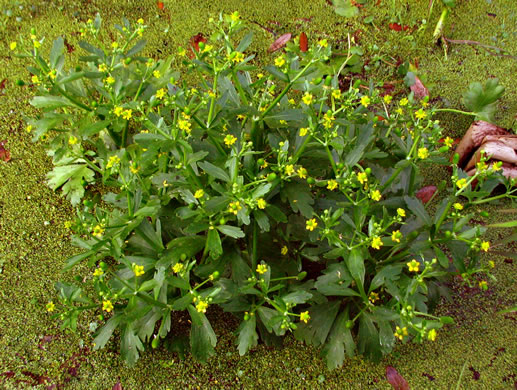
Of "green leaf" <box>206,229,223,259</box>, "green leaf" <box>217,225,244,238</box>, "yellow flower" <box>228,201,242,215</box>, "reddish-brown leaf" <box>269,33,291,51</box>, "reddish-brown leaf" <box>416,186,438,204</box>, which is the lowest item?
"reddish-brown leaf" <box>416,186,438,204</box>

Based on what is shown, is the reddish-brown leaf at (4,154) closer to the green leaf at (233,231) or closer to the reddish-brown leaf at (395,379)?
the green leaf at (233,231)

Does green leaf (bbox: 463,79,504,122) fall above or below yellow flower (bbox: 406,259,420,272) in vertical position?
below

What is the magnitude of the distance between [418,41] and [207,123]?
225 centimetres

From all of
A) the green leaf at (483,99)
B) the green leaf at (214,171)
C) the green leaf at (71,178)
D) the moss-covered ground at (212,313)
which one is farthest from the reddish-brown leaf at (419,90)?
the green leaf at (71,178)

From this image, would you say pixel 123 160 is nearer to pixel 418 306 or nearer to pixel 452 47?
pixel 418 306

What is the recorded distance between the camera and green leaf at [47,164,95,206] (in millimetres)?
2648

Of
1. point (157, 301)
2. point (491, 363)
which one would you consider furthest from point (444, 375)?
point (157, 301)

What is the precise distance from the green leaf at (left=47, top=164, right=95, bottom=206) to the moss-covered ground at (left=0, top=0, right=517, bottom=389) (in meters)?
0.08

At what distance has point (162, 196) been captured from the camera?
2115 millimetres

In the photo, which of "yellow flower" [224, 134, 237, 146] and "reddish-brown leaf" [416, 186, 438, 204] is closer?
"yellow flower" [224, 134, 237, 146]

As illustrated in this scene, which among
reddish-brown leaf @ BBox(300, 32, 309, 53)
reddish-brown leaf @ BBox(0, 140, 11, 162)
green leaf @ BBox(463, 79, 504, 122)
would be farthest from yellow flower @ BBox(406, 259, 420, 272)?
reddish-brown leaf @ BBox(0, 140, 11, 162)

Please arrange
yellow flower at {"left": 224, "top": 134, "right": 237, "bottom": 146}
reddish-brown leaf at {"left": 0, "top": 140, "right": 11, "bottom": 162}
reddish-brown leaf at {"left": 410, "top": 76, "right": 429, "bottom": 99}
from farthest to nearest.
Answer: reddish-brown leaf at {"left": 410, "top": 76, "right": 429, "bottom": 99}, reddish-brown leaf at {"left": 0, "top": 140, "right": 11, "bottom": 162}, yellow flower at {"left": 224, "top": 134, "right": 237, "bottom": 146}

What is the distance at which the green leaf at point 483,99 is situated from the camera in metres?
2.92

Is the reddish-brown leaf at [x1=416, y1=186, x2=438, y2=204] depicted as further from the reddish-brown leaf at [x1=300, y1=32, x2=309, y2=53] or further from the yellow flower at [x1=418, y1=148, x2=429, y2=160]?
the reddish-brown leaf at [x1=300, y1=32, x2=309, y2=53]
